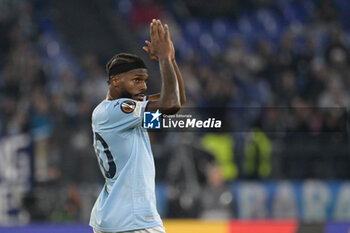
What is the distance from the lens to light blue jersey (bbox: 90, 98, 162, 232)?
409cm

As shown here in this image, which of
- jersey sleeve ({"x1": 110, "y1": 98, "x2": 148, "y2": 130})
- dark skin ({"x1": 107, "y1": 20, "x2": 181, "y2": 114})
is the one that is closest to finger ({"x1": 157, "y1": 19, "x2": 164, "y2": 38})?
dark skin ({"x1": 107, "y1": 20, "x2": 181, "y2": 114})

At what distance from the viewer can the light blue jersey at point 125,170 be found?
4.09m

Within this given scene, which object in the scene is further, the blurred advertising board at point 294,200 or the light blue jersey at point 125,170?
the blurred advertising board at point 294,200

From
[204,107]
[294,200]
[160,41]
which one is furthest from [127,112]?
[294,200]

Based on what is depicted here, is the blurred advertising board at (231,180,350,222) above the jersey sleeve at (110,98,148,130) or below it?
below

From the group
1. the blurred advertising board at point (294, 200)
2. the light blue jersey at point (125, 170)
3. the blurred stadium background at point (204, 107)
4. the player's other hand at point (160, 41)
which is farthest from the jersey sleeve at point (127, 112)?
the blurred advertising board at point (294, 200)

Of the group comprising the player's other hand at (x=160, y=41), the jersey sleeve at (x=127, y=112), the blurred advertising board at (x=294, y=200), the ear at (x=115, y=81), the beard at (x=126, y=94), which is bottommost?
the blurred advertising board at (x=294, y=200)

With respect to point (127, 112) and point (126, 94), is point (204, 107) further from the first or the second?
point (127, 112)

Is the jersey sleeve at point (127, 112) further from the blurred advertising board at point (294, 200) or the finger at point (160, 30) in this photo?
the blurred advertising board at point (294, 200)

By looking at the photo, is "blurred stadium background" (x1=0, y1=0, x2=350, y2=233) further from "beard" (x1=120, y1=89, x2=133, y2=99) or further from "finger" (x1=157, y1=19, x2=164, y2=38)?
"finger" (x1=157, y1=19, x2=164, y2=38)

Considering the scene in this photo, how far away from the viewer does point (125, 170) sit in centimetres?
414

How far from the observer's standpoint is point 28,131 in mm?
9844

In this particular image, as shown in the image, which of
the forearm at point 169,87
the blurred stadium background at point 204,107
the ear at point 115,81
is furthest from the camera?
the blurred stadium background at point 204,107

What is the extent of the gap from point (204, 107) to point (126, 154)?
5.91 m
